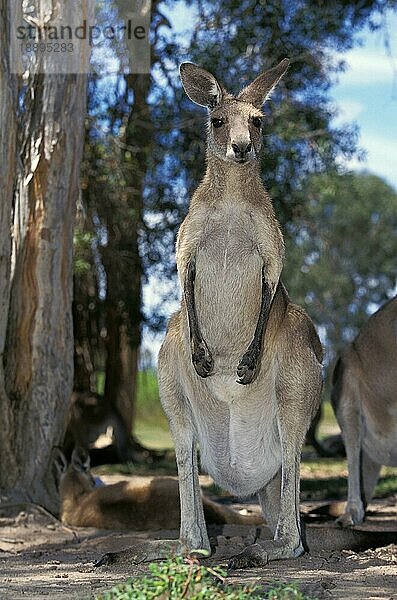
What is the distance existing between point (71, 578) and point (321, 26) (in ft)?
24.5

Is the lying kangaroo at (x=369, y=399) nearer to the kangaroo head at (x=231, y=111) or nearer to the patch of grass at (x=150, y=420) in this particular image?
the kangaroo head at (x=231, y=111)

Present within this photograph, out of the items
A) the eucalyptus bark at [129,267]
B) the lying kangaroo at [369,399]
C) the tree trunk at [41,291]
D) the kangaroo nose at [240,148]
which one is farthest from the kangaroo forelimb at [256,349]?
the eucalyptus bark at [129,267]

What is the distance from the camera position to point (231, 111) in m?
4.21

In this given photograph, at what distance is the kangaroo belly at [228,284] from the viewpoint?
13.8 ft

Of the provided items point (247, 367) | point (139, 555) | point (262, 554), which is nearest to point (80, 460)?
point (139, 555)

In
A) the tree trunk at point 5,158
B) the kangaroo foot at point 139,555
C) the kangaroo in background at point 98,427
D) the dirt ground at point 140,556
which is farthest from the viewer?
the kangaroo in background at point 98,427

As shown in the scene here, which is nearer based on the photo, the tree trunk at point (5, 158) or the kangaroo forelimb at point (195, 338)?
the kangaroo forelimb at point (195, 338)

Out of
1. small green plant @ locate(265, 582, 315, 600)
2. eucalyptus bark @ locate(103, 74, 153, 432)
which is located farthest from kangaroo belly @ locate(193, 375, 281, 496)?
eucalyptus bark @ locate(103, 74, 153, 432)

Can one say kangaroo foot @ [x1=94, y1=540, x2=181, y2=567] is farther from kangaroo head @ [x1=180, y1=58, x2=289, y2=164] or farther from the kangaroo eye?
the kangaroo eye

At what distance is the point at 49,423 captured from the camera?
19.3ft

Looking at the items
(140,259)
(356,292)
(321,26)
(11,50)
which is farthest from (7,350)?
(356,292)

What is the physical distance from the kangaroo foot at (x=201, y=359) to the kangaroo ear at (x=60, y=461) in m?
2.07

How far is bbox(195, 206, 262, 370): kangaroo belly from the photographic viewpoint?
13.8 ft

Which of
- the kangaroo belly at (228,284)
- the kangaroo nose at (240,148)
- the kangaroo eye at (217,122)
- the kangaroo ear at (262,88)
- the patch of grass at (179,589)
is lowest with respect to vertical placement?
the patch of grass at (179,589)
